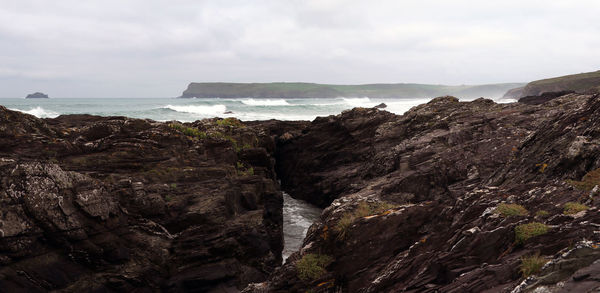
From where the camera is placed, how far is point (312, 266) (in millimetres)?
9969

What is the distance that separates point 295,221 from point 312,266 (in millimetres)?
13565

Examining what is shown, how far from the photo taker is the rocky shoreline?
22.8 feet

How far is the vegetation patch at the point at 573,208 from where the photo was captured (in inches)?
267

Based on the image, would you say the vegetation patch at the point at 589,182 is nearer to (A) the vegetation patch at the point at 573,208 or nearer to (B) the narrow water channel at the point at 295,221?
(A) the vegetation patch at the point at 573,208

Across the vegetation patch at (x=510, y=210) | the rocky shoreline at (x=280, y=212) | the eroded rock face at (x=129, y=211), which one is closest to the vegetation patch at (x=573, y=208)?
the rocky shoreline at (x=280, y=212)

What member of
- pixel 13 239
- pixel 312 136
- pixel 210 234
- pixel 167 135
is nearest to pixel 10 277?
pixel 13 239

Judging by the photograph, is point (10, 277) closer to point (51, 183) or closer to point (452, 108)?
point (51, 183)

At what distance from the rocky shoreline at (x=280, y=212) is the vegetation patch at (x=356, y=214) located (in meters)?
0.06

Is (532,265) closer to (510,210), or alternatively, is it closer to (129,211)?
(510,210)

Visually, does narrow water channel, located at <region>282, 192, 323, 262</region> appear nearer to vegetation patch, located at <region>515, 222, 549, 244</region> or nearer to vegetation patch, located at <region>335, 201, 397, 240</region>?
vegetation patch, located at <region>335, 201, 397, 240</region>

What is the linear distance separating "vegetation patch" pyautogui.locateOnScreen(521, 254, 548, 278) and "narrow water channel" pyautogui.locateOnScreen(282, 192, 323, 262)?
42.5ft

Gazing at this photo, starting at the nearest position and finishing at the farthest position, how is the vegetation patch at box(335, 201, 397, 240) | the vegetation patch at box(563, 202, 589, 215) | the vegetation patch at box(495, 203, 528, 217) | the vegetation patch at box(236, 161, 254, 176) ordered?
the vegetation patch at box(563, 202, 589, 215) → the vegetation patch at box(495, 203, 528, 217) → the vegetation patch at box(335, 201, 397, 240) → the vegetation patch at box(236, 161, 254, 176)

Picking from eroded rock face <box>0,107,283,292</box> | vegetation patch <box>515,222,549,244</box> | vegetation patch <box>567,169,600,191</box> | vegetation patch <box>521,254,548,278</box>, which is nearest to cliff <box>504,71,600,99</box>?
vegetation patch <box>567,169,600,191</box>

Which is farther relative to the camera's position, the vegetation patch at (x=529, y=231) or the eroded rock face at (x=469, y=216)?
the vegetation patch at (x=529, y=231)
